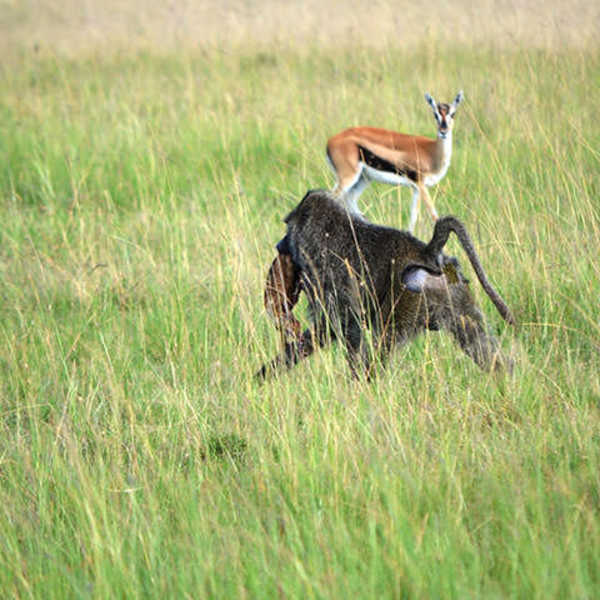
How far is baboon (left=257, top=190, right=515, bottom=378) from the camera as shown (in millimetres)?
3662

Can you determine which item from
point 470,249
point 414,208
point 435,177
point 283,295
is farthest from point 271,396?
point 435,177

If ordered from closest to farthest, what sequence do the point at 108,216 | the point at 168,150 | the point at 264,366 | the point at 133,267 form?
the point at 264,366
the point at 133,267
the point at 108,216
the point at 168,150

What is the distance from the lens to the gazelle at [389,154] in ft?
19.8

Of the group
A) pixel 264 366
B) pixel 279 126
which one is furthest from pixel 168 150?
pixel 264 366

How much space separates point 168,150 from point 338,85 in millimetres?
2256

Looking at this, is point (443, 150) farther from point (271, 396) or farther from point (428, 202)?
point (271, 396)

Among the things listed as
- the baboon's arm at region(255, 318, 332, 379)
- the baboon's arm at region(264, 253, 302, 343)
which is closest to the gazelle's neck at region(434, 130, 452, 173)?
A: the baboon's arm at region(264, 253, 302, 343)

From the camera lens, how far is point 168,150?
752cm

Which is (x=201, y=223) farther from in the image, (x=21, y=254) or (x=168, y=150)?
(x=168, y=150)

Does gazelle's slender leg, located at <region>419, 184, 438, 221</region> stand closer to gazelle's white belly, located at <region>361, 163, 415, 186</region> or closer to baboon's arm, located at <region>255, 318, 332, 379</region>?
gazelle's white belly, located at <region>361, 163, 415, 186</region>

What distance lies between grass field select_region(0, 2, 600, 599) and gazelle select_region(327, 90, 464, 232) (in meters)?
0.16

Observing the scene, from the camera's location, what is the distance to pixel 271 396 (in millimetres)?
3705

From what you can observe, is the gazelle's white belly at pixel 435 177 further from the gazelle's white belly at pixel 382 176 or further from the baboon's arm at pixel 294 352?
the baboon's arm at pixel 294 352

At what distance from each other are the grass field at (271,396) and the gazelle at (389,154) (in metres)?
0.16
